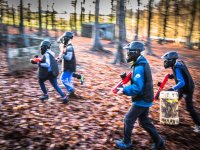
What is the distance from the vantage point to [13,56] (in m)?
10.6

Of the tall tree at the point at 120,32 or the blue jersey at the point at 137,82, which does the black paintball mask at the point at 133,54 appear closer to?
the blue jersey at the point at 137,82

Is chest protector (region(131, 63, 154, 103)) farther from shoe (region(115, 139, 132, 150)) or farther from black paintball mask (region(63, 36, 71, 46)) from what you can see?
black paintball mask (region(63, 36, 71, 46))

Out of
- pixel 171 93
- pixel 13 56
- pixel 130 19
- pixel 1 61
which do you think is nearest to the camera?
pixel 171 93

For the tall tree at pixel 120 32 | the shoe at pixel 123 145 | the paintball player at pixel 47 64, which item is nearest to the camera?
the shoe at pixel 123 145

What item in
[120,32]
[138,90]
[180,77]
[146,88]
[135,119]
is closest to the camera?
[138,90]

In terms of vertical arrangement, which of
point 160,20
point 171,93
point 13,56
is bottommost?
point 171,93

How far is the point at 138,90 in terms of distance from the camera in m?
4.90

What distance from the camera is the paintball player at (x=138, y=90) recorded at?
493 centimetres

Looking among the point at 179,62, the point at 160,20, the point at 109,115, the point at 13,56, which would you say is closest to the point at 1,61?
the point at 13,56

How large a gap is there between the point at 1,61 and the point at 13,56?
7.67 feet

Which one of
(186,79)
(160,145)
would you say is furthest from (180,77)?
(160,145)

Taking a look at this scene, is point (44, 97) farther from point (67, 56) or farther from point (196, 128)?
point (196, 128)

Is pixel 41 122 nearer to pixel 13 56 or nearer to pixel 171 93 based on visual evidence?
pixel 171 93

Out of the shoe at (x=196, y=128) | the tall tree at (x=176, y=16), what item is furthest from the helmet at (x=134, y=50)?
the tall tree at (x=176, y=16)
